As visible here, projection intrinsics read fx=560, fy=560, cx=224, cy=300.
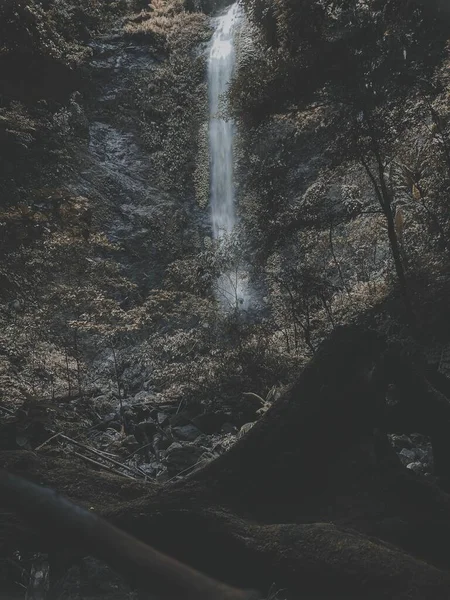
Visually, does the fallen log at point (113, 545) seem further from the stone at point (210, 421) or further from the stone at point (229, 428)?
the stone at point (210, 421)

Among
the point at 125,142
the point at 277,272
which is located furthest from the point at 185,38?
the point at 277,272

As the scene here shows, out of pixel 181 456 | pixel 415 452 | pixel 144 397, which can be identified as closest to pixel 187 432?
pixel 181 456

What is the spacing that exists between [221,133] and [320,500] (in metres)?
17.1

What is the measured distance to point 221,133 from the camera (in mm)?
18625

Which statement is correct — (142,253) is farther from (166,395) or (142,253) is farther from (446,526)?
(446,526)

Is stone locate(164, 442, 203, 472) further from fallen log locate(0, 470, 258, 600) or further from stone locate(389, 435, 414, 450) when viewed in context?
fallen log locate(0, 470, 258, 600)

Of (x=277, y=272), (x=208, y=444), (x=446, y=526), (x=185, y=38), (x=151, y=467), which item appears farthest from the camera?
(x=185, y=38)

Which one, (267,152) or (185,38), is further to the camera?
(185,38)

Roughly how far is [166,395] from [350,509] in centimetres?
726

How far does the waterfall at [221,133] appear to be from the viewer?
58.3 feet

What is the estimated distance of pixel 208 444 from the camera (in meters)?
7.25

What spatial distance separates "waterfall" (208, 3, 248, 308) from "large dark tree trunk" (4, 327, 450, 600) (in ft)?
43.2

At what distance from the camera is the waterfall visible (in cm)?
1777

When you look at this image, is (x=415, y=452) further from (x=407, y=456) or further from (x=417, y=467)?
(x=417, y=467)
